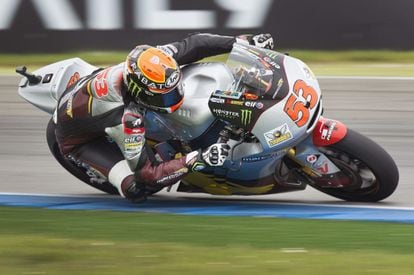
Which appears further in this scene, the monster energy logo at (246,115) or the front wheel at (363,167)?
the front wheel at (363,167)

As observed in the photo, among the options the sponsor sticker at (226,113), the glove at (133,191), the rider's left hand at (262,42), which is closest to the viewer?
the sponsor sticker at (226,113)

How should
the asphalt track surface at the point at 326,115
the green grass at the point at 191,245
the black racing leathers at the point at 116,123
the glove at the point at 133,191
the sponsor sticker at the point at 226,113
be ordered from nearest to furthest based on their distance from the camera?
the green grass at the point at 191,245, the sponsor sticker at the point at 226,113, the black racing leathers at the point at 116,123, the glove at the point at 133,191, the asphalt track surface at the point at 326,115

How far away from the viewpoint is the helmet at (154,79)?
705cm

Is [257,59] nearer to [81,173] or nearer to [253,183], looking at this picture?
[253,183]

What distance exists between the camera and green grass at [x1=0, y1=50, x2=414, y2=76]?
13773 mm

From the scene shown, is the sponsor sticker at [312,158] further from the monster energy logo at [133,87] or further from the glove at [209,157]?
the monster energy logo at [133,87]

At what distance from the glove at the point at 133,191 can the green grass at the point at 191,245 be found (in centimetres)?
17

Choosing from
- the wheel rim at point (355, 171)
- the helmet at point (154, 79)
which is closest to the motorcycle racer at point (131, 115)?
the helmet at point (154, 79)

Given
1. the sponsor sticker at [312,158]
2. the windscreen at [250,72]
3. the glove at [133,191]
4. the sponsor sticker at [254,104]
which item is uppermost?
the windscreen at [250,72]

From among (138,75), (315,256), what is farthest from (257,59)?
(315,256)

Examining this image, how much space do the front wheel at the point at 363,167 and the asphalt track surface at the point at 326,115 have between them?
5.3 inches

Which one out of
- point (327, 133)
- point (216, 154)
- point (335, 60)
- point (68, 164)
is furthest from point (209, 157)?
point (335, 60)

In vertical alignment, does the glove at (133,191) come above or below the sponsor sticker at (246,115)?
below

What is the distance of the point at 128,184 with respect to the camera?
24.8 feet
